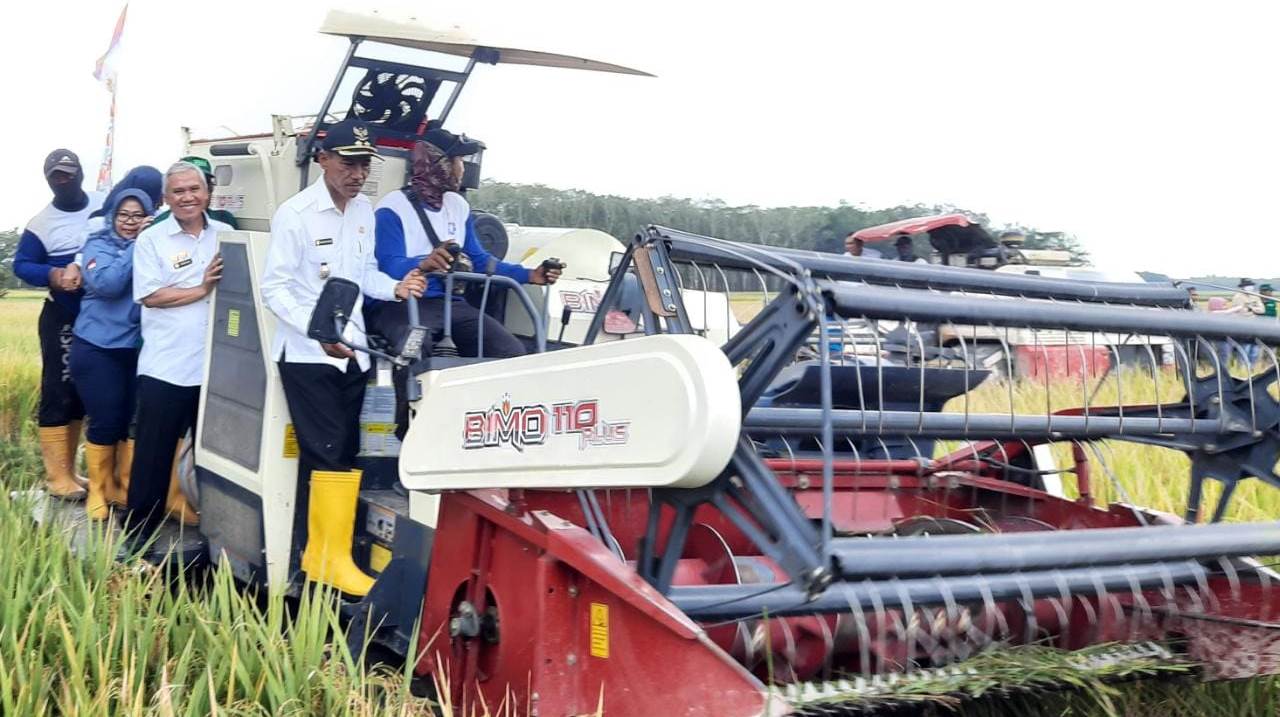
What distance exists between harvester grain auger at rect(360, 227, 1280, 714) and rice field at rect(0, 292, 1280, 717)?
0.23m

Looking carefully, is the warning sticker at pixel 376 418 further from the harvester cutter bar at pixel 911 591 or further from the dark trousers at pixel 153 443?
the harvester cutter bar at pixel 911 591

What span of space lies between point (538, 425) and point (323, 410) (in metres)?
1.73

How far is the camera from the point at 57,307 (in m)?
7.05

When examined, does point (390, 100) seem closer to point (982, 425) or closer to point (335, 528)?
point (335, 528)

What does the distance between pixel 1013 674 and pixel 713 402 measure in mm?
1091

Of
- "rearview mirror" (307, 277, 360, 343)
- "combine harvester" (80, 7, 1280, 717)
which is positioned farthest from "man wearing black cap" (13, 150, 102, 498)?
"rearview mirror" (307, 277, 360, 343)

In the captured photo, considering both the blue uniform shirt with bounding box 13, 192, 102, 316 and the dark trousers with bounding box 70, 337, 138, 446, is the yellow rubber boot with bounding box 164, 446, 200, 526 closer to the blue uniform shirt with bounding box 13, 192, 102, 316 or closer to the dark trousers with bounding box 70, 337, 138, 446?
the dark trousers with bounding box 70, 337, 138, 446

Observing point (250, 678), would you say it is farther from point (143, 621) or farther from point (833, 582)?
point (833, 582)

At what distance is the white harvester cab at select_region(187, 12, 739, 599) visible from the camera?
454 centimetres

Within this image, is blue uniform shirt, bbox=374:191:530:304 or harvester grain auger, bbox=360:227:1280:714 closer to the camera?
harvester grain auger, bbox=360:227:1280:714

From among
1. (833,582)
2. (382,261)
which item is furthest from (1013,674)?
(382,261)

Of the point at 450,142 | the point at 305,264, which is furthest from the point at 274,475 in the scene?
the point at 450,142

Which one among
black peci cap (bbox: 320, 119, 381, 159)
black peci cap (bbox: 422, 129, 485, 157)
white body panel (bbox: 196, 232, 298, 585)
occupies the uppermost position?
black peci cap (bbox: 422, 129, 485, 157)

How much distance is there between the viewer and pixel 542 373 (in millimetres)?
3516
